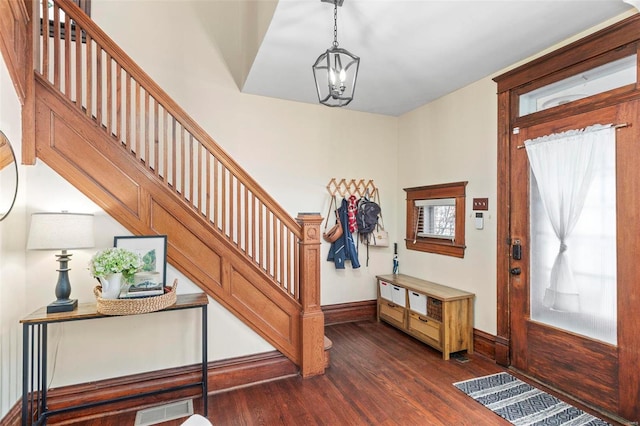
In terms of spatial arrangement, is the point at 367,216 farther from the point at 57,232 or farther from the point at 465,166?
the point at 57,232

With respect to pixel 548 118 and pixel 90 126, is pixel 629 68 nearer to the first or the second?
pixel 548 118

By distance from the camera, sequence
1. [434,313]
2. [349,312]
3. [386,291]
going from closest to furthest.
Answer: [434,313] < [386,291] < [349,312]

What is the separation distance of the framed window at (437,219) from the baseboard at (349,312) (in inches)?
41.1

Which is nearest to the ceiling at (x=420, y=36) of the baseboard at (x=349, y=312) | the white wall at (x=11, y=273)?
the white wall at (x=11, y=273)

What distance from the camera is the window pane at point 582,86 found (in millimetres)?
2334

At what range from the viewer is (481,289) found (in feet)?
11.0

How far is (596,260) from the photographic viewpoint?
2.45 metres

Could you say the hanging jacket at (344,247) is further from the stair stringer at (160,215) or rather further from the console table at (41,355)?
the console table at (41,355)

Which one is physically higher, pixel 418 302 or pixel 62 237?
pixel 62 237

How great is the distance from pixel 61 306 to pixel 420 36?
11.0ft

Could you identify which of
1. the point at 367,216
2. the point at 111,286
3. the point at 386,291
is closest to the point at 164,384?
the point at 111,286

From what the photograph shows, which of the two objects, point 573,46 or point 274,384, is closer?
point 573,46

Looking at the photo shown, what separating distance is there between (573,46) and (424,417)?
10.5 ft

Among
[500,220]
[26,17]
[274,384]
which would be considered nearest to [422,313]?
[500,220]
